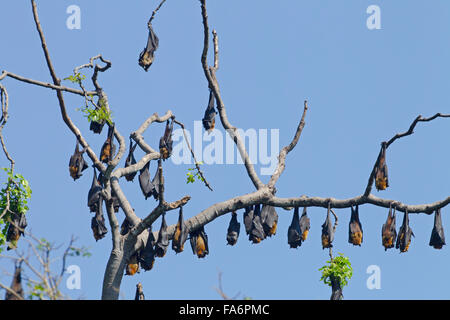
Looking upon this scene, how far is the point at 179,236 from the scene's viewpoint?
1881cm

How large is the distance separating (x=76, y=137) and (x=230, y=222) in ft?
13.8

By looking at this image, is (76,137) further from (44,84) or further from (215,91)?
(215,91)

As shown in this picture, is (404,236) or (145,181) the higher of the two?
(145,181)

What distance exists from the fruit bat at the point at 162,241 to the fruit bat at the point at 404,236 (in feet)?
14.0

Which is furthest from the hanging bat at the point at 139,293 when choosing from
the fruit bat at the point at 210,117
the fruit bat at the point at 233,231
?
the fruit bat at the point at 210,117

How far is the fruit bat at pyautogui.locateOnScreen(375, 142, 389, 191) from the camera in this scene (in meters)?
18.1

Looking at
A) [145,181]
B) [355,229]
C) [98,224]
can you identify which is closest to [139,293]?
[98,224]

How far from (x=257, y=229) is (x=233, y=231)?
1086 millimetres

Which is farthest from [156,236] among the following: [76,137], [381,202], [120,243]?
[381,202]

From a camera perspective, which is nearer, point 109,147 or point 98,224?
point 109,147

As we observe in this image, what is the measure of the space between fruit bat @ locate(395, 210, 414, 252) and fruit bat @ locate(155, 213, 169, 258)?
428cm

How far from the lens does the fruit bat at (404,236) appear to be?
1911 centimetres

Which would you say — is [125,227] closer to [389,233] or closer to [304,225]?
[304,225]

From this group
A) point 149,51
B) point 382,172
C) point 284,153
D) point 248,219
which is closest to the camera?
point 382,172
